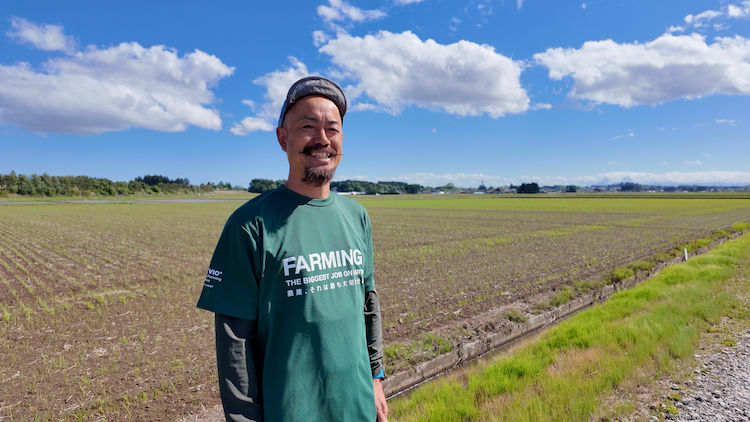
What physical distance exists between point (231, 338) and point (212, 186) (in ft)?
676

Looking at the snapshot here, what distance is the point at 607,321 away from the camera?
7.01m

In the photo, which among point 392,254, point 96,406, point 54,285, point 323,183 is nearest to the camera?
point 323,183

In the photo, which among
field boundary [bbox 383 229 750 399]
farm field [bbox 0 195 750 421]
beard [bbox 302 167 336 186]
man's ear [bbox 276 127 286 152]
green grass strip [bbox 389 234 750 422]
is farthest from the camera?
field boundary [bbox 383 229 750 399]

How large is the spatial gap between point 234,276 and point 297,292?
30 cm

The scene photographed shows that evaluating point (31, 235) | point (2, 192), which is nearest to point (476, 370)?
point (31, 235)

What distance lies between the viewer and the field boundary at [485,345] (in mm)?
5184

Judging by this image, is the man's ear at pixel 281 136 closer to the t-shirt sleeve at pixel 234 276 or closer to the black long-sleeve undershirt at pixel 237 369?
the t-shirt sleeve at pixel 234 276

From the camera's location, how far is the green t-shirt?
5.23 feet

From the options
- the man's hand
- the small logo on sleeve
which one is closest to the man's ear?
the small logo on sleeve

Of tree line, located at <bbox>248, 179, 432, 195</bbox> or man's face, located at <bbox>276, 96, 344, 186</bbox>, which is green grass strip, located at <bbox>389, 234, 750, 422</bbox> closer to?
man's face, located at <bbox>276, 96, 344, 186</bbox>

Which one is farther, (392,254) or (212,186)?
(212,186)

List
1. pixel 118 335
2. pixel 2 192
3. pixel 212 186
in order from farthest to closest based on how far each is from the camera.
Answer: pixel 212 186 → pixel 2 192 → pixel 118 335

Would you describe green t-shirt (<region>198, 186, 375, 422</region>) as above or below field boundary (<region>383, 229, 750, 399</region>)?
above

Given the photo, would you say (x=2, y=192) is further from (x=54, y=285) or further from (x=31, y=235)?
(x=54, y=285)
